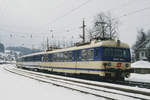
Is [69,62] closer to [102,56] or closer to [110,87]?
[102,56]

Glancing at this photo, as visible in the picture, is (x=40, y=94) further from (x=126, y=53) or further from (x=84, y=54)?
(x=126, y=53)

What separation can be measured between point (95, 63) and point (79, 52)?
2518mm

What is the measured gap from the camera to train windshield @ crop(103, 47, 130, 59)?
524 inches

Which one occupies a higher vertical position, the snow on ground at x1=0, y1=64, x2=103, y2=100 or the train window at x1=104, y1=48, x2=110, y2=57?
the train window at x1=104, y1=48, x2=110, y2=57

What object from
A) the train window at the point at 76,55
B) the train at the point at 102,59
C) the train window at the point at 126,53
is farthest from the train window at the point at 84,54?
the train window at the point at 126,53

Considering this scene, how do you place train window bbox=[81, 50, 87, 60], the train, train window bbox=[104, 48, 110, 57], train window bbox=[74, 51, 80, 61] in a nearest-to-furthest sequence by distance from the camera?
the train
train window bbox=[104, 48, 110, 57]
train window bbox=[81, 50, 87, 60]
train window bbox=[74, 51, 80, 61]

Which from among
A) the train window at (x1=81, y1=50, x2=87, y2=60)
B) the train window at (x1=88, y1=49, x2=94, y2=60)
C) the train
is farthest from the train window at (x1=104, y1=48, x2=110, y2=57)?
the train window at (x1=81, y1=50, x2=87, y2=60)

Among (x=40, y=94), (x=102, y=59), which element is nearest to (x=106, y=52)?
(x=102, y=59)

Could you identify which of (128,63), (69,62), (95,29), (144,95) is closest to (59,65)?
(69,62)

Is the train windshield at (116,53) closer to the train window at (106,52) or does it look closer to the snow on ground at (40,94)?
the train window at (106,52)

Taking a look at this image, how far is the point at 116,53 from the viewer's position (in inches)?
542

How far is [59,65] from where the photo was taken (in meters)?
19.5

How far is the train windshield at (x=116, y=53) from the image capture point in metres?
13.3

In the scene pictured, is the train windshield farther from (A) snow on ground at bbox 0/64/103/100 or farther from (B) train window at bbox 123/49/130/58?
(A) snow on ground at bbox 0/64/103/100
